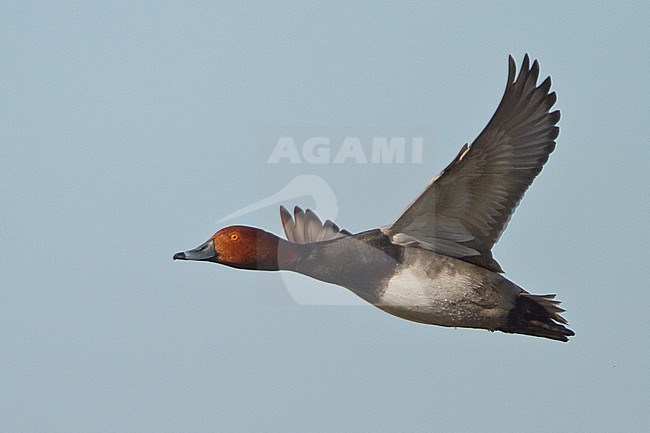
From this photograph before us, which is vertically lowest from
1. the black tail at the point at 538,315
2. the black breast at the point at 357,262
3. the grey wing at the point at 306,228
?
the black tail at the point at 538,315

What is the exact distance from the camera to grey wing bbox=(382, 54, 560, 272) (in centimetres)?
855

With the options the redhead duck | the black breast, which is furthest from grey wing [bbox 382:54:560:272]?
the black breast

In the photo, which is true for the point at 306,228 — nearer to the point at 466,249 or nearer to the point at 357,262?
the point at 357,262

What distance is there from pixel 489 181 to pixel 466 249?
0.62 m

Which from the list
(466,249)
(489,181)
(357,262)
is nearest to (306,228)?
(357,262)

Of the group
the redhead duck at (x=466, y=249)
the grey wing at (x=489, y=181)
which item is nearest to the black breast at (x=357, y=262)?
the redhead duck at (x=466, y=249)

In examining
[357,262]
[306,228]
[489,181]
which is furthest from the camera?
[306,228]

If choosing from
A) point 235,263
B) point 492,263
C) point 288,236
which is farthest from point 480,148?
point 288,236

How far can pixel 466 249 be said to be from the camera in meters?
9.05

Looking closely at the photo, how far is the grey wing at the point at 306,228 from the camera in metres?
11.4

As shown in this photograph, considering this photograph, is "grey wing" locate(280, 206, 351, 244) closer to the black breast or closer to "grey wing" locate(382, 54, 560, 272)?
the black breast

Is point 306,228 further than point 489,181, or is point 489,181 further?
point 306,228

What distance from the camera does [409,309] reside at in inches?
351

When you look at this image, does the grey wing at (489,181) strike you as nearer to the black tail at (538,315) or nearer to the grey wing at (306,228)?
the black tail at (538,315)
